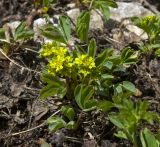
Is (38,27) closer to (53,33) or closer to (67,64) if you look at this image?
(53,33)

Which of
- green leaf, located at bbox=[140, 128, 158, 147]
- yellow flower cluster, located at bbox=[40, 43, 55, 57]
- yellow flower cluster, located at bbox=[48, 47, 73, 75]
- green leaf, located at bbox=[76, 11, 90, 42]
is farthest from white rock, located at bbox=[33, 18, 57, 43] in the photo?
green leaf, located at bbox=[140, 128, 158, 147]

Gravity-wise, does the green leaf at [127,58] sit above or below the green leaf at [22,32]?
below

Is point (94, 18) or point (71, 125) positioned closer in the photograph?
point (71, 125)

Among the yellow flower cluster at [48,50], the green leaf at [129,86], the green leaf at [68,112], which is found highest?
the yellow flower cluster at [48,50]

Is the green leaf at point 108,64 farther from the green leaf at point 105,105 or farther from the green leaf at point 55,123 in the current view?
the green leaf at point 55,123

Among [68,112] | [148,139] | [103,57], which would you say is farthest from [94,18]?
[148,139]

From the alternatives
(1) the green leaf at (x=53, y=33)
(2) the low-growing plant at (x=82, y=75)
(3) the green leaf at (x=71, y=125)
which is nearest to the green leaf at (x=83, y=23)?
(2) the low-growing plant at (x=82, y=75)
